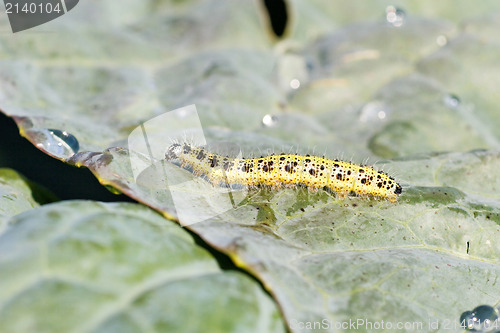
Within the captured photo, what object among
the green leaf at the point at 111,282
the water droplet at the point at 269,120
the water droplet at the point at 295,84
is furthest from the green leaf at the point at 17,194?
the water droplet at the point at 295,84

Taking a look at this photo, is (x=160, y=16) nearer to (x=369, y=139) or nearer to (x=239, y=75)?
(x=239, y=75)

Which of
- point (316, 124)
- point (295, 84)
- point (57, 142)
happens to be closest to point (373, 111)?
point (316, 124)

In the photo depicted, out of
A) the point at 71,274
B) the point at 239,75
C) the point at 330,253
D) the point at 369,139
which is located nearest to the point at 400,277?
the point at 330,253

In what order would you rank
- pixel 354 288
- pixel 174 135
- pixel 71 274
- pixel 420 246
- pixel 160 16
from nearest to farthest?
pixel 71 274 < pixel 354 288 < pixel 420 246 < pixel 174 135 < pixel 160 16

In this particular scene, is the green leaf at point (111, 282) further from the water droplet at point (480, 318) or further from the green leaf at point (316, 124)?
the water droplet at point (480, 318)

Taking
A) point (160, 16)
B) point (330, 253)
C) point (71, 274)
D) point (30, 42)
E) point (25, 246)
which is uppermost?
point (160, 16)

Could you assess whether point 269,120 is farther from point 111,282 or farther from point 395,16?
point 111,282
